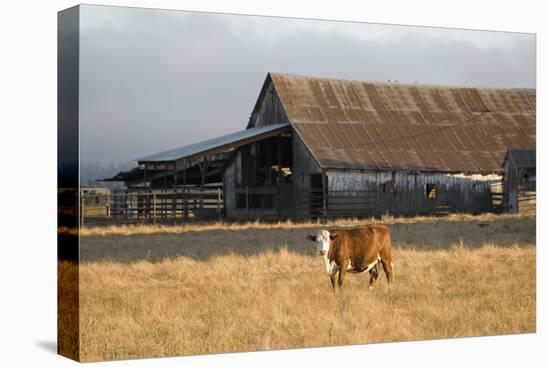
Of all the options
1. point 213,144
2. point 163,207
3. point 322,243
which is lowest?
point 322,243

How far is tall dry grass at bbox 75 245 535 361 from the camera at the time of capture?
35.8 feet

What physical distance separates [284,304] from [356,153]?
13.7 metres

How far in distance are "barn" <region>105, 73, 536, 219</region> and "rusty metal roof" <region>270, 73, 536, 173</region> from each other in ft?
0.09

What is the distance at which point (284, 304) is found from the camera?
12.1 meters

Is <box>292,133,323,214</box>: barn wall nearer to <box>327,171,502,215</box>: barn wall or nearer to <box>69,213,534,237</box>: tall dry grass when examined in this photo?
<box>327,171,502,215</box>: barn wall

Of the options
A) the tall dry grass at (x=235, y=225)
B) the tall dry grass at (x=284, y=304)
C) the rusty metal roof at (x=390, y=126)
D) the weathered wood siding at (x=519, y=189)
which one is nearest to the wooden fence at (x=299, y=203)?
the tall dry grass at (x=235, y=225)

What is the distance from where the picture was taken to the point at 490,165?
74.9 feet

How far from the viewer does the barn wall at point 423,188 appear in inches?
953

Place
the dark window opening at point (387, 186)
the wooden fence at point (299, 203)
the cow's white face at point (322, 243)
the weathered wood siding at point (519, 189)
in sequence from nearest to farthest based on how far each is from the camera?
the cow's white face at point (322, 243), the weathered wood siding at point (519, 189), the dark window opening at point (387, 186), the wooden fence at point (299, 203)

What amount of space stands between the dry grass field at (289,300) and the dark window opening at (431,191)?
28.2 ft

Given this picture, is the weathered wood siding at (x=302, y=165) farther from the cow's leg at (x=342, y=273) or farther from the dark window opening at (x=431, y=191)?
the cow's leg at (x=342, y=273)

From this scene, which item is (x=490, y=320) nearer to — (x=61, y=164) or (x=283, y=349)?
(x=283, y=349)

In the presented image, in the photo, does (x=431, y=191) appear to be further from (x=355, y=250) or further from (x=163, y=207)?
(x=355, y=250)

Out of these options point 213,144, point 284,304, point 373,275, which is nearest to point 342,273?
point 373,275
